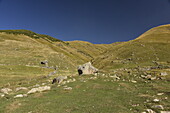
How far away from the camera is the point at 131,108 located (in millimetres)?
20031

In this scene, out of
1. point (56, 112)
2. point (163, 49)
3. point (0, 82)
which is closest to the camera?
point (56, 112)

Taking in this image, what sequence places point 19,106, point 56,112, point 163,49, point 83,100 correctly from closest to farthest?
point 56,112
point 19,106
point 83,100
point 163,49

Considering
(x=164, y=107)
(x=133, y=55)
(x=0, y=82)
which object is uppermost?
(x=133, y=55)

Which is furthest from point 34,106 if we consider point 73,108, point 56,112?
point 73,108

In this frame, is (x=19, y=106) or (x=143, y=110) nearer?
(x=143, y=110)

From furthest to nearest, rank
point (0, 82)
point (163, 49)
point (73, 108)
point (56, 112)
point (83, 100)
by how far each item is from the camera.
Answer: point (163, 49) < point (0, 82) < point (83, 100) < point (73, 108) < point (56, 112)

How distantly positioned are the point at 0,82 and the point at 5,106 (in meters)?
29.0

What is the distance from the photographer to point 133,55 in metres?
100

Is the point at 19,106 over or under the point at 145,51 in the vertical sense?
under

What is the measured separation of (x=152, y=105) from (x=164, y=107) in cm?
167

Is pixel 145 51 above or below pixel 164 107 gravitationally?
above

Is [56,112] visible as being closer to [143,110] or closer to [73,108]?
[73,108]

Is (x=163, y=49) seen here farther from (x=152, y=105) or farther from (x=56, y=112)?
(x=56, y=112)

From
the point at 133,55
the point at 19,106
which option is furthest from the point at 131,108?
the point at 133,55
